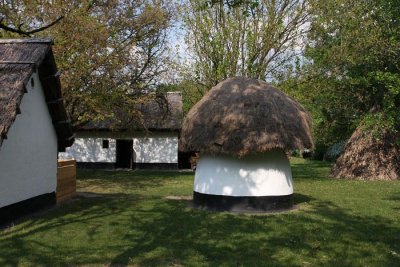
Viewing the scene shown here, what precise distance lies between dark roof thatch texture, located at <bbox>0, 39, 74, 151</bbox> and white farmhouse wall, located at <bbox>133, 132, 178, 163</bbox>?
17754 mm

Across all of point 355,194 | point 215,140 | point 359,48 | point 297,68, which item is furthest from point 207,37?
point 215,140

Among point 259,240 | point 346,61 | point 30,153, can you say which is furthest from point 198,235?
point 346,61

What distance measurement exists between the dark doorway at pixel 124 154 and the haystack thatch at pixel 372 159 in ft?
51.0

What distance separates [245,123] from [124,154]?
2310 centimetres

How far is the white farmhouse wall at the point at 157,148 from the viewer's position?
34.2 metres

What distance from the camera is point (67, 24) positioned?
18938 millimetres

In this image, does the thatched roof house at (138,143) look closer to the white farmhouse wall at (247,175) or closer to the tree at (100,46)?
the tree at (100,46)

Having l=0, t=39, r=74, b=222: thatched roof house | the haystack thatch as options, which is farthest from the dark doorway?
l=0, t=39, r=74, b=222: thatched roof house

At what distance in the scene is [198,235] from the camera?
10938 millimetres

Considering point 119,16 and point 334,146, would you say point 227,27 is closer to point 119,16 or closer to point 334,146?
point 119,16

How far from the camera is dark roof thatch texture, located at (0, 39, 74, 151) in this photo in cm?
1066

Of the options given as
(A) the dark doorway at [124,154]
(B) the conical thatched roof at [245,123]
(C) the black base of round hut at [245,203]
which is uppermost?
(B) the conical thatched roof at [245,123]

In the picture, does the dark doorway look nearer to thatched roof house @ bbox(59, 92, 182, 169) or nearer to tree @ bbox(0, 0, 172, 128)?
thatched roof house @ bbox(59, 92, 182, 169)

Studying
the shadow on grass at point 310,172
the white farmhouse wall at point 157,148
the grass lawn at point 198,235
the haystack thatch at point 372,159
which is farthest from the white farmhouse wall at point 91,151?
the grass lawn at point 198,235
